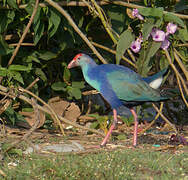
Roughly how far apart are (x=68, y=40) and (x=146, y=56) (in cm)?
119

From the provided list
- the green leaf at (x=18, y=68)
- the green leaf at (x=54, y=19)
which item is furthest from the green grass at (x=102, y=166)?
the green leaf at (x=54, y=19)

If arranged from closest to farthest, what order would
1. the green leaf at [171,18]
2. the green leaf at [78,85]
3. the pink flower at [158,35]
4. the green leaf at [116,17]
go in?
the green leaf at [171,18]
the pink flower at [158,35]
the green leaf at [116,17]
the green leaf at [78,85]

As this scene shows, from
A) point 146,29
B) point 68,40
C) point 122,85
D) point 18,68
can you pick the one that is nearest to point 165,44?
point 146,29

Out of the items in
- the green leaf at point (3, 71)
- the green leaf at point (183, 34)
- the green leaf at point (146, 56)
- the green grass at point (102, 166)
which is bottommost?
the green grass at point (102, 166)

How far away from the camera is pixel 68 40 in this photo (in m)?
5.78

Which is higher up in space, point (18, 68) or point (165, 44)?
point (165, 44)

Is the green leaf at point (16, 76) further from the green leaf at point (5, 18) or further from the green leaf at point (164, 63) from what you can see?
the green leaf at point (164, 63)

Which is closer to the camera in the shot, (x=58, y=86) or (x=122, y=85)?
(x=122, y=85)

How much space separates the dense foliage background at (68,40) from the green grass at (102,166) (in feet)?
3.30

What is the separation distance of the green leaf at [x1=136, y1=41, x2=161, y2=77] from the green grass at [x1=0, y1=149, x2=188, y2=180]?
91 centimetres

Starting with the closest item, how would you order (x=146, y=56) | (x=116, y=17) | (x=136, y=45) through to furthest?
(x=146, y=56) < (x=136, y=45) < (x=116, y=17)

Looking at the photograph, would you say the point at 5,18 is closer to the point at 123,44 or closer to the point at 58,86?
the point at 58,86

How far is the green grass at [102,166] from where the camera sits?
3.78 m

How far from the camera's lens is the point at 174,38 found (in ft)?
17.0
